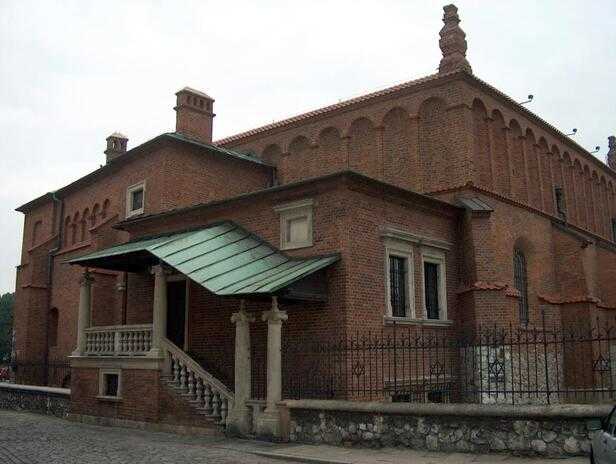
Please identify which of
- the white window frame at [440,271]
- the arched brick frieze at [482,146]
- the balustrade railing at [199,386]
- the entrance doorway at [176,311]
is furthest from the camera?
the arched brick frieze at [482,146]

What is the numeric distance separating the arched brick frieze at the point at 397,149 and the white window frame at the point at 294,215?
6.54m

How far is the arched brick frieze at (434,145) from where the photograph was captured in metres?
20.4

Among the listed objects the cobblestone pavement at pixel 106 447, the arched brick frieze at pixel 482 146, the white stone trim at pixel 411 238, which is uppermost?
the arched brick frieze at pixel 482 146

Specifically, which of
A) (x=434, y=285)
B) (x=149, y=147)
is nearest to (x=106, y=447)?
(x=434, y=285)

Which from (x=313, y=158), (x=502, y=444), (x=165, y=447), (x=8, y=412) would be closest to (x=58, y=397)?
(x=8, y=412)

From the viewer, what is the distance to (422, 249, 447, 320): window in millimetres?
17312

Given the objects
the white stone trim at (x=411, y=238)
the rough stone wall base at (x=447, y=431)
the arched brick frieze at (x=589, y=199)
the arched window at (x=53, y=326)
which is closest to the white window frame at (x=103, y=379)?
the rough stone wall base at (x=447, y=431)

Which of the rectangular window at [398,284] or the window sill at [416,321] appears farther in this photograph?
the rectangular window at [398,284]

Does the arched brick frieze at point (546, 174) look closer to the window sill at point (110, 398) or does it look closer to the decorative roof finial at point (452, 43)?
the decorative roof finial at point (452, 43)

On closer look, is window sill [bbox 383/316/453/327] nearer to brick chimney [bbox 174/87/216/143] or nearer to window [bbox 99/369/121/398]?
window [bbox 99/369/121/398]

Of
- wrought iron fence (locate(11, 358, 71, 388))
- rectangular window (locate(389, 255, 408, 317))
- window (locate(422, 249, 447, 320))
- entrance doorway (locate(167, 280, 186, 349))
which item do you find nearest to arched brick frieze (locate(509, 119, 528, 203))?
window (locate(422, 249, 447, 320))

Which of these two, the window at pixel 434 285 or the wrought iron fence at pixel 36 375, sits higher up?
the window at pixel 434 285

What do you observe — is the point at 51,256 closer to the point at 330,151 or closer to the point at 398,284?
the point at 330,151

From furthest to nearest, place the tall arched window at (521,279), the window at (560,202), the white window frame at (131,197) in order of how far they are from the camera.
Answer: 1. the window at (560,202)
2. the white window frame at (131,197)
3. the tall arched window at (521,279)
